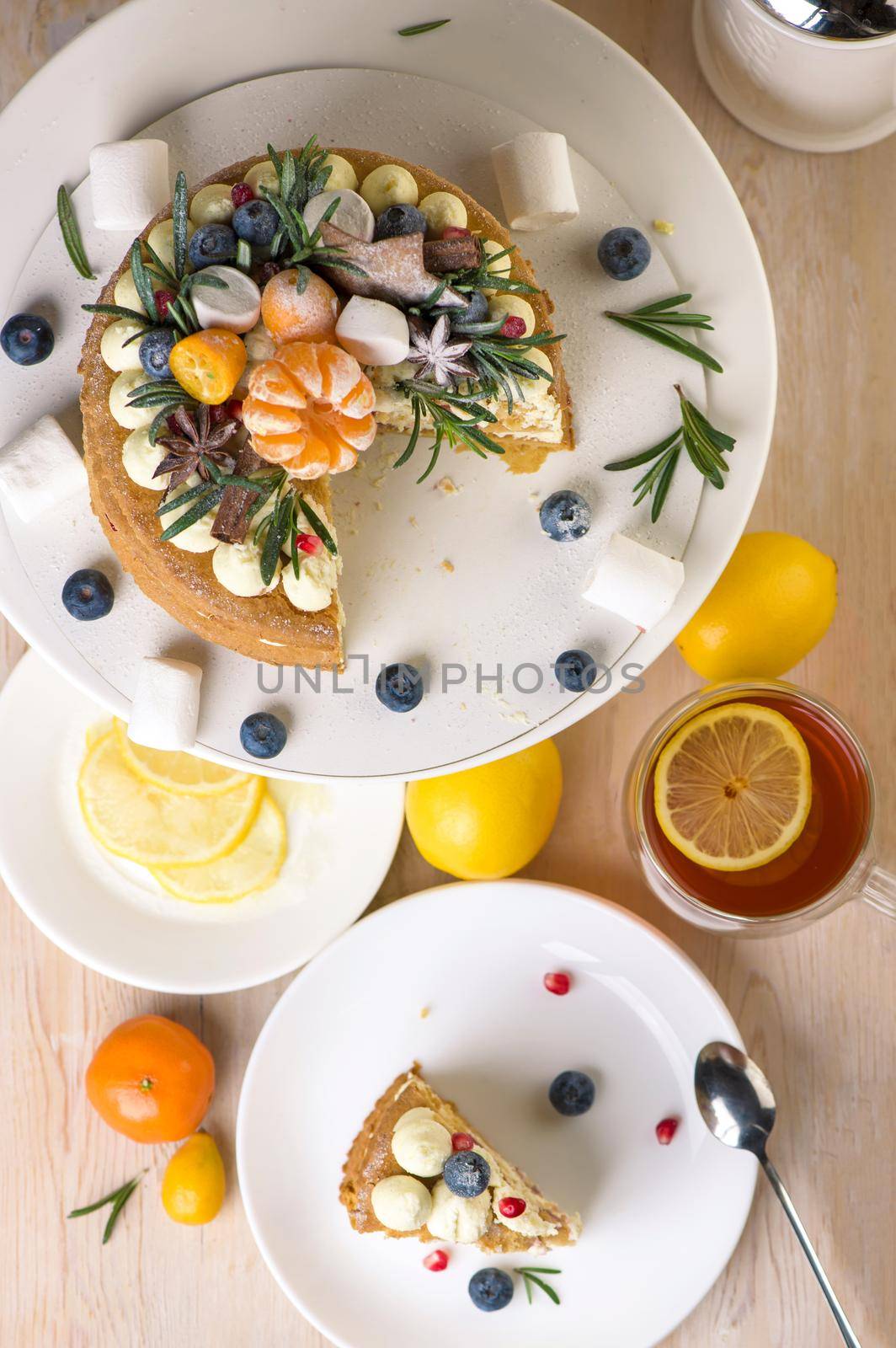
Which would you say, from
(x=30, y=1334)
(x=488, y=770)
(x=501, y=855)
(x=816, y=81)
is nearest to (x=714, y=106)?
(x=816, y=81)

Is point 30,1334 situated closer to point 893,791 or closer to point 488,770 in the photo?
point 488,770

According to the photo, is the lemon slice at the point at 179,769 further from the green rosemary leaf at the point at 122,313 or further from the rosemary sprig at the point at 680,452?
the rosemary sprig at the point at 680,452

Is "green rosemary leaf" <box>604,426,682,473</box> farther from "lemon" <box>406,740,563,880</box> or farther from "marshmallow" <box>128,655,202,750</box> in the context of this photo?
"marshmallow" <box>128,655,202,750</box>

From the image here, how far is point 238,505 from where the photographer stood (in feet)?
5.48

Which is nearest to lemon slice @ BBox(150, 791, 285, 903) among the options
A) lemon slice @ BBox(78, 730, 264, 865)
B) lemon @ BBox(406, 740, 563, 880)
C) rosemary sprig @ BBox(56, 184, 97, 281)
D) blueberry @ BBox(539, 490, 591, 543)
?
lemon slice @ BBox(78, 730, 264, 865)

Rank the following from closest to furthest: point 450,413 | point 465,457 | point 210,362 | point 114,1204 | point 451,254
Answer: point 210,362, point 451,254, point 450,413, point 465,457, point 114,1204

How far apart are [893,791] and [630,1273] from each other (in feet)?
4.15

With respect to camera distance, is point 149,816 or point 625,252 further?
point 149,816

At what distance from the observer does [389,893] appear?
2.39 meters

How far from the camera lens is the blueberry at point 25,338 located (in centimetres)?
187

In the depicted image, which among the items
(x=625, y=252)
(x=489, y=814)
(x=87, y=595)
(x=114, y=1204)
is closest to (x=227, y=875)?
(x=489, y=814)

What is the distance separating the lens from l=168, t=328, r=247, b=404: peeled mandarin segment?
1556mm

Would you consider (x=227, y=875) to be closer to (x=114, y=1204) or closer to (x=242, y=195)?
(x=114, y=1204)

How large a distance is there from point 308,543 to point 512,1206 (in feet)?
4.88
